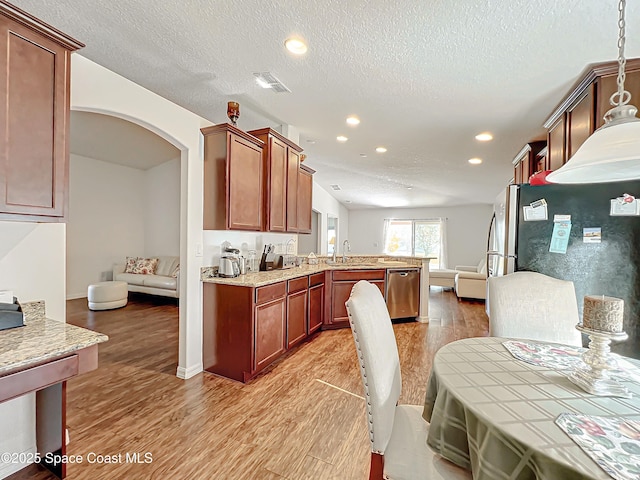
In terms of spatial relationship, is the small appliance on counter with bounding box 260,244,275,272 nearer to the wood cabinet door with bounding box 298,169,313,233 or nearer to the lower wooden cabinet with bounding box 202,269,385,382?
the lower wooden cabinet with bounding box 202,269,385,382

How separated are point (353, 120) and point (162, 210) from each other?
16.5 ft

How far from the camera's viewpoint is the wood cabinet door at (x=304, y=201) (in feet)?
12.8

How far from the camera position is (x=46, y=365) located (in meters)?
1.19

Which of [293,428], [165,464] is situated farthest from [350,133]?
[165,464]

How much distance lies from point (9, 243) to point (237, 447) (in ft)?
5.36

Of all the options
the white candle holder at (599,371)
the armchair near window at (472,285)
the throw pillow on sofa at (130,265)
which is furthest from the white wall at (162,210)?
the white candle holder at (599,371)

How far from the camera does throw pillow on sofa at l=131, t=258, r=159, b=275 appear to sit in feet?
19.7

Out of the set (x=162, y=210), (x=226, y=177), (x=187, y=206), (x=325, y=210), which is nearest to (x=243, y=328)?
(x=187, y=206)

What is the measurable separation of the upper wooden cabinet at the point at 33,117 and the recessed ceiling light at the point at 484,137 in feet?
12.5

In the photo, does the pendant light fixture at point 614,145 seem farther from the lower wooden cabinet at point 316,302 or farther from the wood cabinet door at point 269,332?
the lower wooden cabinet at point 316,302

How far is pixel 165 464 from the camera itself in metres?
1.61

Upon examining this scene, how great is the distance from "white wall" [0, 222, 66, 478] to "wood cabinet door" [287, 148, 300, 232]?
2213mm

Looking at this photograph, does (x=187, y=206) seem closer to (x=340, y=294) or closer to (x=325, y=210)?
(x=340, y=294)

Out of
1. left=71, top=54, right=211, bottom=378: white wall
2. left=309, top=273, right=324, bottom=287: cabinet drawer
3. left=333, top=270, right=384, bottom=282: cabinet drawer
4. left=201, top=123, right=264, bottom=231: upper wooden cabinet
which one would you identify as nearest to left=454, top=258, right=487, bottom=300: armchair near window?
left=333, top=270, right=384, bottom=282: cabinet drawer
